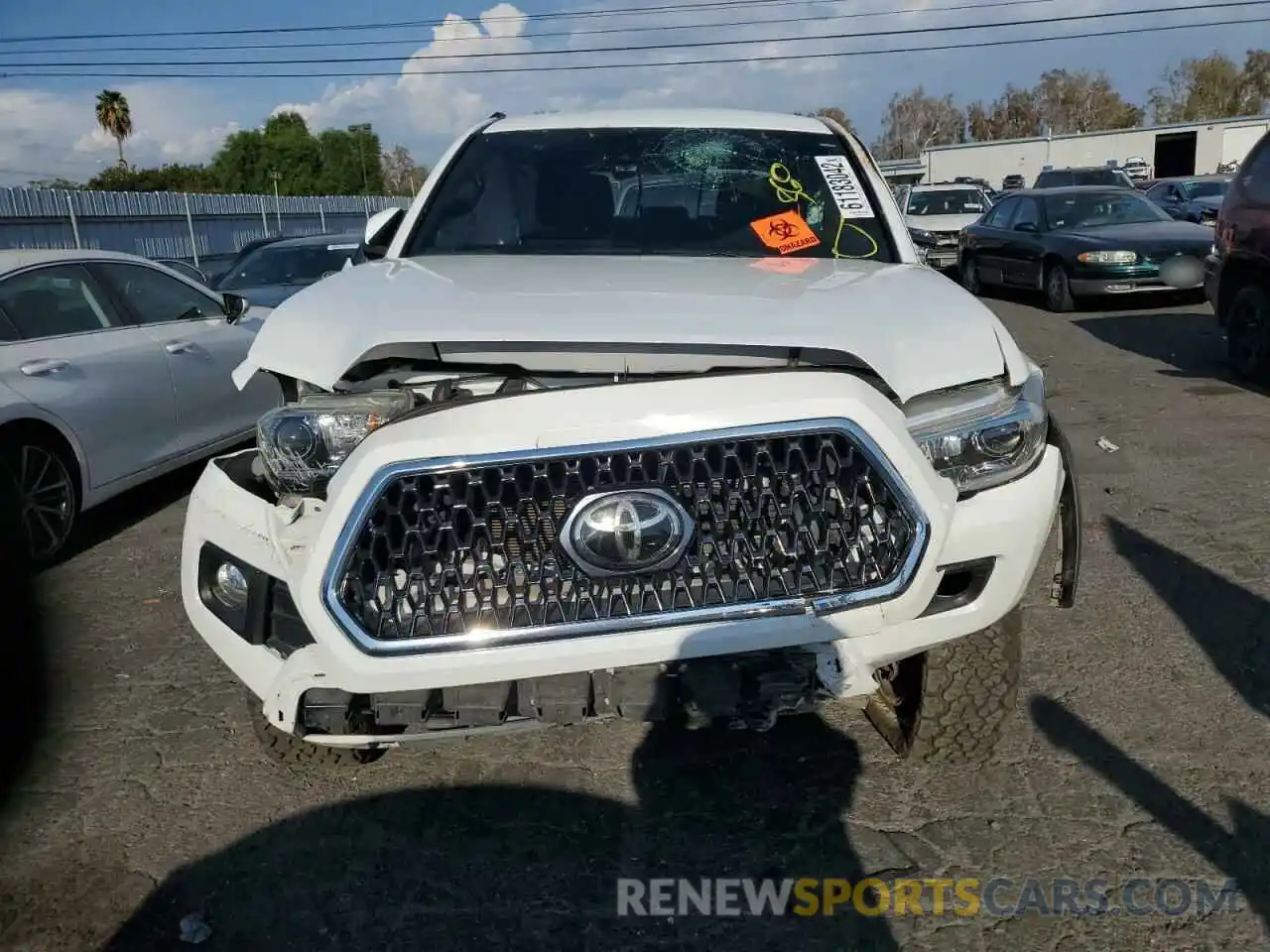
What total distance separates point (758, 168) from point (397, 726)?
8.35 feet

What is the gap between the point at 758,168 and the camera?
4.01 m

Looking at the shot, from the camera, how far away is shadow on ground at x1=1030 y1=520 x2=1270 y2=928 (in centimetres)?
257

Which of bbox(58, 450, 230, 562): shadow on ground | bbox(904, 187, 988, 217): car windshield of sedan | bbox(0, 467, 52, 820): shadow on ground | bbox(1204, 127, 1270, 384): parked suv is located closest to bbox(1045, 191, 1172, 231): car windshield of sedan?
bbox(1204, 127, 1270, 384): parked suv

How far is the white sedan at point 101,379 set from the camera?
196 inches

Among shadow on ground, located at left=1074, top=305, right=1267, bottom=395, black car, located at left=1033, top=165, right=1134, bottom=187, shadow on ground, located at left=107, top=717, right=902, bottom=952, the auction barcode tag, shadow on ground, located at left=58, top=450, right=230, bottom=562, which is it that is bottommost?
shadow on ground, located at left=107, top=717, right=902, bottom=952

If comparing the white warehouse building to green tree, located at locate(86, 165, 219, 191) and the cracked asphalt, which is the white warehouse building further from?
the cracked asphalt

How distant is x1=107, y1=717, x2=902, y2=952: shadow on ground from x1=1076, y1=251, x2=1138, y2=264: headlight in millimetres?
10553

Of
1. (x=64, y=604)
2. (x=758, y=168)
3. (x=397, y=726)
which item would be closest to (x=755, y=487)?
(x=397, y=726)

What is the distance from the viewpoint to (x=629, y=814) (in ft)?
9.41

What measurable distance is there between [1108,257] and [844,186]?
948 cm

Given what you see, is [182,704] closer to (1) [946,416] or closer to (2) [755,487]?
(2) [755,487]

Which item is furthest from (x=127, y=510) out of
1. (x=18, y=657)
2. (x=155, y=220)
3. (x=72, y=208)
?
(x=155, y=220)

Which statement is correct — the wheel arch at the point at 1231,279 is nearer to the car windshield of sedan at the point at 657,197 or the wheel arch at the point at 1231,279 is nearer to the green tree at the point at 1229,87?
the car windshield of sedan at the point at 657,197

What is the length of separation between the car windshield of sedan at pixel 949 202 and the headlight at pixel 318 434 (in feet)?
61.8
